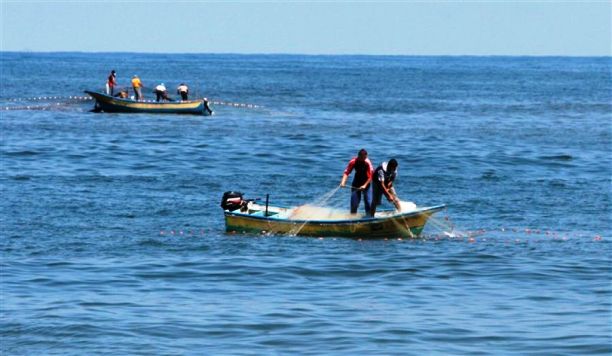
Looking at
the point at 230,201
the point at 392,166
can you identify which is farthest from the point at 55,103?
the point at 392,166

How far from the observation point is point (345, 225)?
2378 cm

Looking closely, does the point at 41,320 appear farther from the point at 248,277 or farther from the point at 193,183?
the point at 193,183

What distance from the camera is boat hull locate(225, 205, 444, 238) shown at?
23578 millimetres

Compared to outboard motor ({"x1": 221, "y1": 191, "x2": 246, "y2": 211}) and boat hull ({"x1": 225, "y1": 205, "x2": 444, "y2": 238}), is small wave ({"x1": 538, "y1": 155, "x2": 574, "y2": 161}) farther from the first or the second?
outboard motor ({"x1": 221, "y1": 191, "x2": 246, "y2": 211})

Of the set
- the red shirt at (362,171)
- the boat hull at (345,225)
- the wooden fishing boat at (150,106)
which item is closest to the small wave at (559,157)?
the boat hull at (345,225)

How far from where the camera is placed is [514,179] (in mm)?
35188

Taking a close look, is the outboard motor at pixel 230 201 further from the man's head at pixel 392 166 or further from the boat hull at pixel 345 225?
the man's head at pixel 392 166

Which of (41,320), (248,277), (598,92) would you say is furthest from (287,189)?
(598,92)

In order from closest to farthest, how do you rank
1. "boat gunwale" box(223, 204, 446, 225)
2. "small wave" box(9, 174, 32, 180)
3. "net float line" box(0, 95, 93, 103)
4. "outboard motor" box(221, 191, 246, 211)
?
"boat gunwale" box(223, 204, 446, 225) < "outboard motor" box(221, 191, 246, 211) < "small wave" box(9, 174, 32, 180) < "net float line" box(0, 95, 93, 103)

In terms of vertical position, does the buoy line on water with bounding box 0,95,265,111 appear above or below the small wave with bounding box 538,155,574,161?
below

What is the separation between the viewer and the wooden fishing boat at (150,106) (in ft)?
182

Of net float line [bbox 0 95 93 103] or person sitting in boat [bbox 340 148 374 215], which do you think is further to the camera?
net float line [bbox 0 95 93 103]

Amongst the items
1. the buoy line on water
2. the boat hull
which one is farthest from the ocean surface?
the buoy line on water

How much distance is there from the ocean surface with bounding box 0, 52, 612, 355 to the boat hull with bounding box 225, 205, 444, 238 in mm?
205
